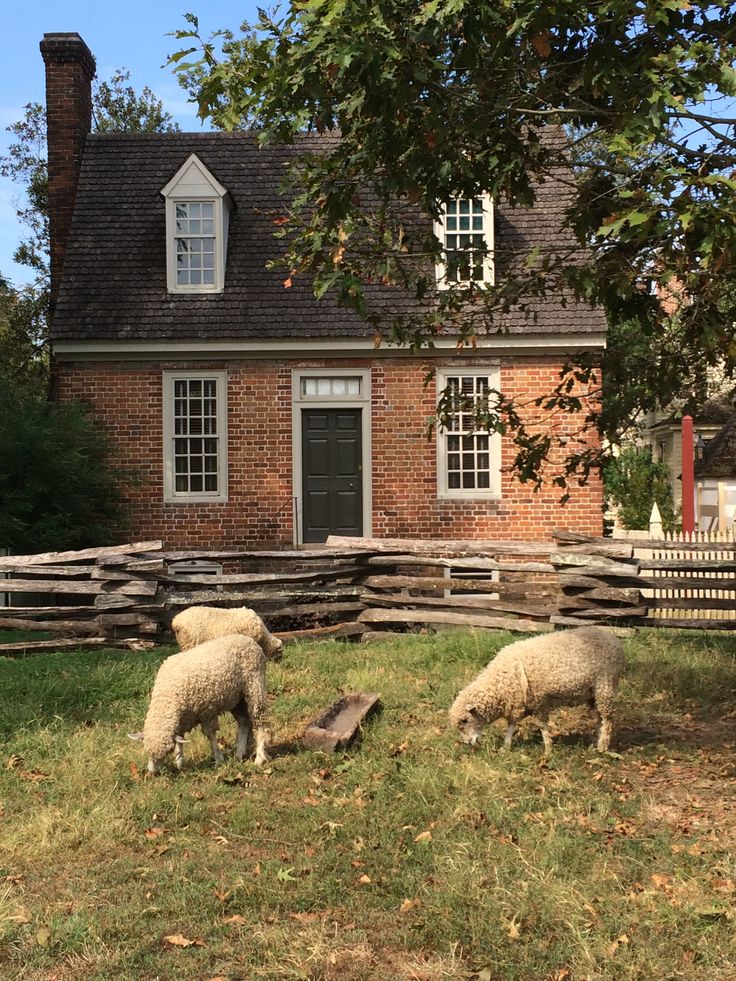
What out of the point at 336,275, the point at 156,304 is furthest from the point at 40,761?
the point at 156,304

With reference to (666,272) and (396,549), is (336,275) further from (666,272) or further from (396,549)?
(396,549)

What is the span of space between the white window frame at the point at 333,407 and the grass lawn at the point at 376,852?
7.82m

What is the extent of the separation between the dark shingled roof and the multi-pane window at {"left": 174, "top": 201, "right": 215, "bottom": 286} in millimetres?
349

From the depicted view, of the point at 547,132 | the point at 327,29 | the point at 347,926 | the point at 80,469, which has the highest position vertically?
the point at 547,132

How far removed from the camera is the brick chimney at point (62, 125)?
17.6 metres

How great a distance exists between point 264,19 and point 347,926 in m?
5.47

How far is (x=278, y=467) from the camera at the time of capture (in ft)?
53.9

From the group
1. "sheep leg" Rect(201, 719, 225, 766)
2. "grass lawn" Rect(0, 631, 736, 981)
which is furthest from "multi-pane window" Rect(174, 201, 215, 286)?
"sheep leg" Rect(201, 719, 225, 766)

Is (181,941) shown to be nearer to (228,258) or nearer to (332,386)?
(332,386)

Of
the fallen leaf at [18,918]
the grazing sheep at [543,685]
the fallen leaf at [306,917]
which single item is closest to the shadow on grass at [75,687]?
the grazing sheep at [543,685]

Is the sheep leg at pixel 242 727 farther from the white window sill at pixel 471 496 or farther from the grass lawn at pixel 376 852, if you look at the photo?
the white window sill at pixel 471 496

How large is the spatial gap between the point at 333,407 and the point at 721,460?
Result: 1695 cm

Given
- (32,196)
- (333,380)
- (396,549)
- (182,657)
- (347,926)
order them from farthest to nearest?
(32,196)
(333,380)
(396,549)
(182,657)
(347,926)

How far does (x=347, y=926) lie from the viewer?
4.66m
